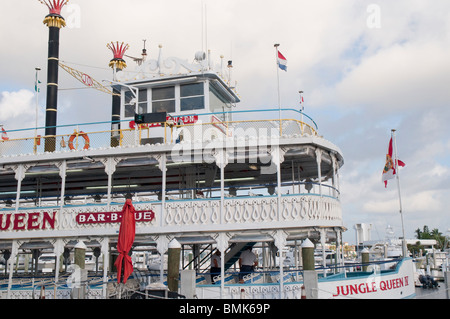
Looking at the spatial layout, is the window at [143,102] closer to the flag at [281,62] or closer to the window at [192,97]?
the window at [192,97]

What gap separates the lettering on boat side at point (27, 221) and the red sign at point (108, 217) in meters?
1.39

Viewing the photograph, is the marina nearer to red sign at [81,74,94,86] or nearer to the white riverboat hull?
the white riverboat hull

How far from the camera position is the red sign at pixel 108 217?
18547mm

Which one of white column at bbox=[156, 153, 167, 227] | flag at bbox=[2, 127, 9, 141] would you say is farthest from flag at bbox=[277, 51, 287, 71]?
flag at bbox=[2, 127, 9, 141]

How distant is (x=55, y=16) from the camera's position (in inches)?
1077

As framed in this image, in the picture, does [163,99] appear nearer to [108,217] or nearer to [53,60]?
[108,217]

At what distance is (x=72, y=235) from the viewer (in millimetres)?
19094

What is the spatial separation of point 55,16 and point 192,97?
11453 millimetres

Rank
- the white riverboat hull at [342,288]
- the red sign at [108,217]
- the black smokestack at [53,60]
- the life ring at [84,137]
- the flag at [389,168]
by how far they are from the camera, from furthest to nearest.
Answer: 1. the black smokestack at [53,60]
2. the flag at [389,168]
3. the life ring at [84,137]
4. the red sign at [108,217]
5. the white riverboat hull at [342,288]

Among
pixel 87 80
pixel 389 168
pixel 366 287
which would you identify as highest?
pixel 87 80

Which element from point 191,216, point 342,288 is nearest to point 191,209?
point 191,216

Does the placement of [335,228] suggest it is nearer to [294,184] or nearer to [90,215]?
[294,184]

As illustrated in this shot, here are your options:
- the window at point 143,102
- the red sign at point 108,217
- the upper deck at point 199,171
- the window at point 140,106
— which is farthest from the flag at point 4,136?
the window at point 143,102
